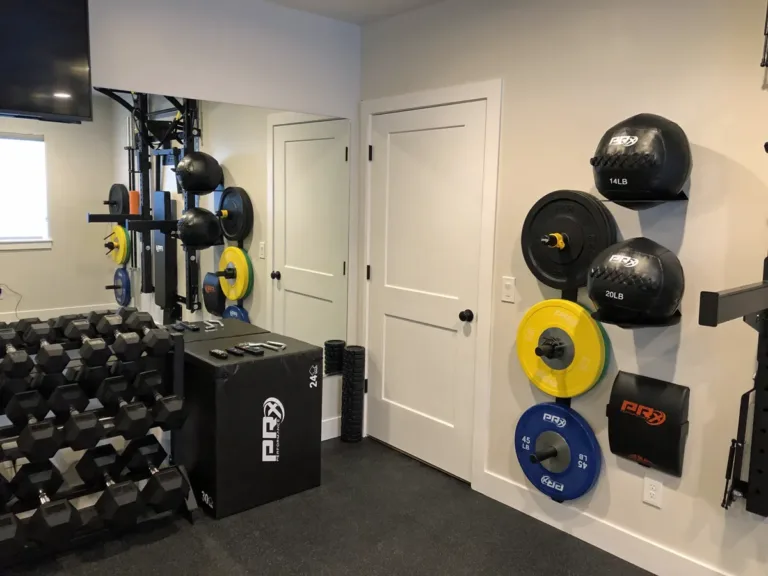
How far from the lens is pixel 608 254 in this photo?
2070 millimetres

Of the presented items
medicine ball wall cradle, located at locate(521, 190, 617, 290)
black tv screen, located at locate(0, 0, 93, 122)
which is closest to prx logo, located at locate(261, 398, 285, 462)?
medicine ball wall cradle, located at locate(521, 190, 617, 290)

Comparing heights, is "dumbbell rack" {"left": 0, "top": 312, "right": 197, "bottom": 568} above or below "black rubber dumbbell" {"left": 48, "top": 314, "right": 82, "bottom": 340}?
below

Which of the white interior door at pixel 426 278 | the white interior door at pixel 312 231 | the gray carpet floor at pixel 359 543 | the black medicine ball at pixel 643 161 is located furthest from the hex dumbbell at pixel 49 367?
the black medicine ball at pixel 643 161

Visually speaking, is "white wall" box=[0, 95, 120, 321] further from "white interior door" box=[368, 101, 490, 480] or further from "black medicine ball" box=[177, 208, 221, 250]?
"white interior door" box=[368, 101, 490, 480]

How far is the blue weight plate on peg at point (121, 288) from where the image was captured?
3.49 meters

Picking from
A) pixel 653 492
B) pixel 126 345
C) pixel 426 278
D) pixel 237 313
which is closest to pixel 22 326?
pixel 126 345

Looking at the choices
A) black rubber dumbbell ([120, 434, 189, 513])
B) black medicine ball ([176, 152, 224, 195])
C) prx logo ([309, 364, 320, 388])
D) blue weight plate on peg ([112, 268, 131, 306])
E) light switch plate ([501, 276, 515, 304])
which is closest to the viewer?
black rubber dumbbell ([120, 434, 189, 513])

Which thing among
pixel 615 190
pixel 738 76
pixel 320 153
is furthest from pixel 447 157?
pixel 738 76

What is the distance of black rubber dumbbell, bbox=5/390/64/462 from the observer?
7.39 feet

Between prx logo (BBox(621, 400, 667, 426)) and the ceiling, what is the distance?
2.17 m

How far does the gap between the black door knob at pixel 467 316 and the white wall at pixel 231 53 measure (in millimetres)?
1406

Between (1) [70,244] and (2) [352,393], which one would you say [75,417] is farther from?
(2) [352,393]

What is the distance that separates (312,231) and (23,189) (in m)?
1.62

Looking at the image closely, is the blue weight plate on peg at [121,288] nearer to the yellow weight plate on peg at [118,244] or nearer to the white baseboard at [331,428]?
the yellow weight plate on peg at [118,244]
